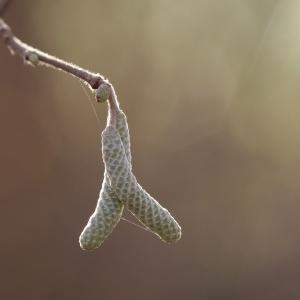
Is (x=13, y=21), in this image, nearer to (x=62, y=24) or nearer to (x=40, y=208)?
(x=62, y=24)

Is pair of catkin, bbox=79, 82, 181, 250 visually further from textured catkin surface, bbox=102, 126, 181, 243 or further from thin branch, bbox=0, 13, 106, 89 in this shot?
thin branch, bbox=0, 13, 106, 89

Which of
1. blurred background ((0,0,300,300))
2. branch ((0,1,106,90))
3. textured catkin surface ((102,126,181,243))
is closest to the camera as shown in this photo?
branch ((0,1,106,90))

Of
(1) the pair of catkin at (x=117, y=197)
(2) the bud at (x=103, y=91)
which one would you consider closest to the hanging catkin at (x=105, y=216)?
(1) the pair of catkin at (x=117, y=197)

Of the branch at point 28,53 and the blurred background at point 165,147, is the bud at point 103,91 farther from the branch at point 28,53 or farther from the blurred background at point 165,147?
the blurred background at point 165,147

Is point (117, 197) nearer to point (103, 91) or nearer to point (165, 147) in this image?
point (103, 91)

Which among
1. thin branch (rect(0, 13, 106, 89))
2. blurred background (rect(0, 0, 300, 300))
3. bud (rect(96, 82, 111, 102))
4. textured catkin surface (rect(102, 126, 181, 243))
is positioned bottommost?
blurred background (rect(0, 0, 300, 300))

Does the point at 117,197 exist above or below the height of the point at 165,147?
above

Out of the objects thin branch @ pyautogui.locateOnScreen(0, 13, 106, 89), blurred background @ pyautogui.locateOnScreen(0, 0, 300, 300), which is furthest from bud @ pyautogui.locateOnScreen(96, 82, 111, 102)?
blurred background @ pyautogui.locateOnScreen(0, 0, 300, 300)

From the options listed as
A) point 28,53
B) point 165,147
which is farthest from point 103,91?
point 165,147
